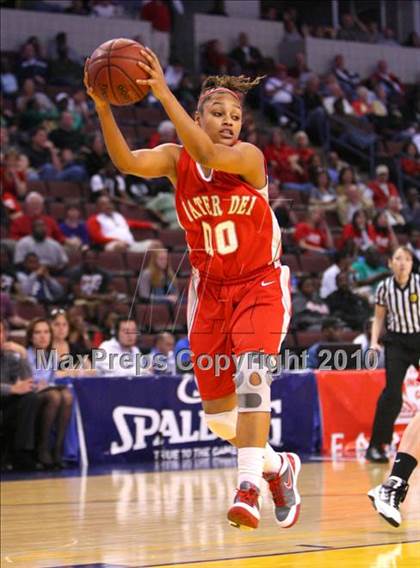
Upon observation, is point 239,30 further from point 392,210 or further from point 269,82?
point 392,210

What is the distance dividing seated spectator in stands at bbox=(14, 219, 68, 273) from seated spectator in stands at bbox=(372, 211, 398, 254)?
204 inches

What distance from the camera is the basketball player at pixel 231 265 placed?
4910mm

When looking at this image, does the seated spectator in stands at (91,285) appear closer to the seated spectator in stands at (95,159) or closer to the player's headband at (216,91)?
the seated spectator in stands at (95,159)

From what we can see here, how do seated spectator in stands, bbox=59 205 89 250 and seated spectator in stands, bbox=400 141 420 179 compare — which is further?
seated spectator in stands, bbox=400 141 420 179

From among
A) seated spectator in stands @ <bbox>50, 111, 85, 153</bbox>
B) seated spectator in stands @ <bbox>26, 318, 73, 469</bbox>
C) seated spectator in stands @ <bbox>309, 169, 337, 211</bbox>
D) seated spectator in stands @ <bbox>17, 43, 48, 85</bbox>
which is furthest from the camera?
seated spectator in stands @ <bbox>309, 169, 337, 211</bbox>

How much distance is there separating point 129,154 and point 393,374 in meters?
5.79

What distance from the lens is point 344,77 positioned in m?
21.0

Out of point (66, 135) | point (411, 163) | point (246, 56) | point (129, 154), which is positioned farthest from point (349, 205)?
point (129, 154)

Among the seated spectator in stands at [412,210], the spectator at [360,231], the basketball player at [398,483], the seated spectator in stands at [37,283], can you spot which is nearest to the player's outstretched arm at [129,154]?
the basketball player at [398,483]

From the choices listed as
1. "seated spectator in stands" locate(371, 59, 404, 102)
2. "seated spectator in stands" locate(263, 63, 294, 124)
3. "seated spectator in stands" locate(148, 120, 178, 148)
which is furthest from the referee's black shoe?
"seated spectator in stands" locate(371, 59, 404, 102)

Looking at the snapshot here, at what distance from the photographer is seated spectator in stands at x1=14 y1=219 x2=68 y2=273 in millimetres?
12898

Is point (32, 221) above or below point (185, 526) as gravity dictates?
above

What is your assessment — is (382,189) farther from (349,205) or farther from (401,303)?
(401,303)

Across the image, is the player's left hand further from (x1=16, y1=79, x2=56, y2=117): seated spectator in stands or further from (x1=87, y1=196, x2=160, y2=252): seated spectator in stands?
(x1=16, y1=79, x2=56, y2=117): seated spectator in stands
